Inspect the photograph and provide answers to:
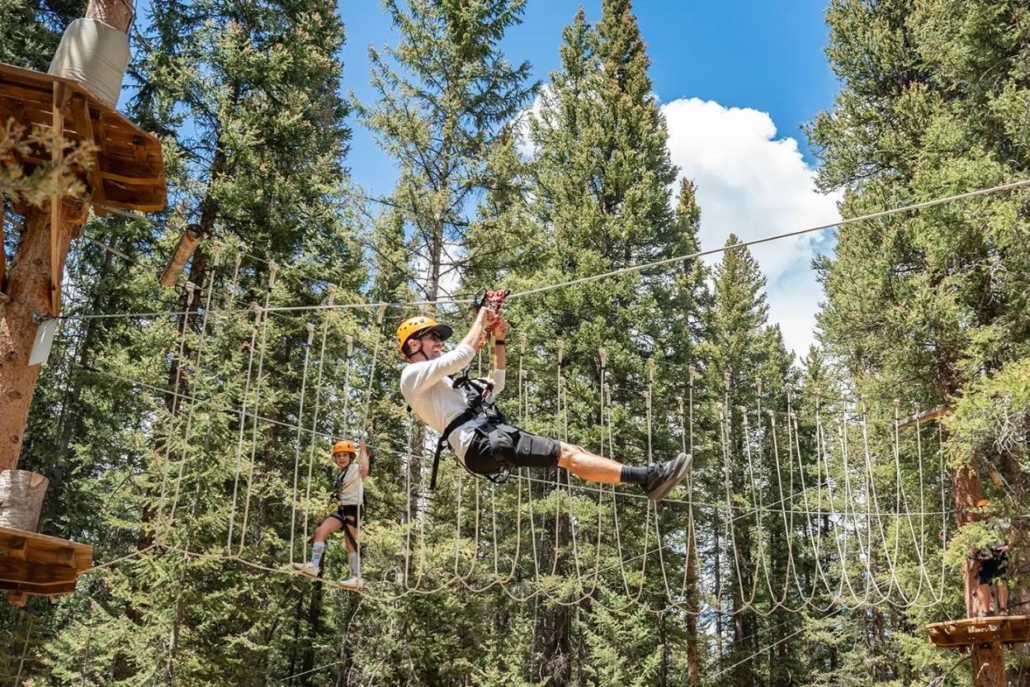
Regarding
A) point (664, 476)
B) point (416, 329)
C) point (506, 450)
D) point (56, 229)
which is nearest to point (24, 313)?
point (56, 229)

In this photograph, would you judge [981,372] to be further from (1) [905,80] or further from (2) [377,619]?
(2) [377,619]

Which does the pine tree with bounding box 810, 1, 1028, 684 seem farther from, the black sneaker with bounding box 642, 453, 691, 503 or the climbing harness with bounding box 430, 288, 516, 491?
the climbing harness with bounding box 430, 288, 516, 491

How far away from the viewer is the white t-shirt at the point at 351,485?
6133 millimetres

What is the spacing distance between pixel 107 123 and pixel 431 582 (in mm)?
6959

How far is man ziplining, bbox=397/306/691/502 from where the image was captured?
337cm

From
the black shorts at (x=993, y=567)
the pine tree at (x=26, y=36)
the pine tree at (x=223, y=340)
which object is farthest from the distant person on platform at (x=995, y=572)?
the pine tree at (x=26, y=36)

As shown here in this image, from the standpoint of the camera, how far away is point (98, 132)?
12.8 feet

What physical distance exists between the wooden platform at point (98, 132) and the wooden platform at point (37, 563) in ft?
5.44

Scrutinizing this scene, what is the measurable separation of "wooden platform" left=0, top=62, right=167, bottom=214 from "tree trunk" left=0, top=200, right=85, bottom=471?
25cm

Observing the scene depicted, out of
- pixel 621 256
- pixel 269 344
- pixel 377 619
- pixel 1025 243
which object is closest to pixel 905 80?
pixel 1025 243

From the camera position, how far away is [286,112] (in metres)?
9.66

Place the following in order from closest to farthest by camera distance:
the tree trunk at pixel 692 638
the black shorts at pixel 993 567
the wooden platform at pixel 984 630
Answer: the wooden platform at pixel 984 630 < the black shorts at pixel 993 567 < the tree trunk at pixel 692 638

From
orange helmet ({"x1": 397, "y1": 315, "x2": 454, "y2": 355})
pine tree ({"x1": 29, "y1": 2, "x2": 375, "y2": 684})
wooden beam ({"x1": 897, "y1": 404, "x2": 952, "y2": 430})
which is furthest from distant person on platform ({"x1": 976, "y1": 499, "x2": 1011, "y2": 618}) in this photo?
pine tree ({"x1": 29, "y1": 2, "x2": 375, "y2": 684})

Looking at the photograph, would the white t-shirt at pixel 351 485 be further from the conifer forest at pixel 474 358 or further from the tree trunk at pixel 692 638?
the tree trunk at pixel 692 638
